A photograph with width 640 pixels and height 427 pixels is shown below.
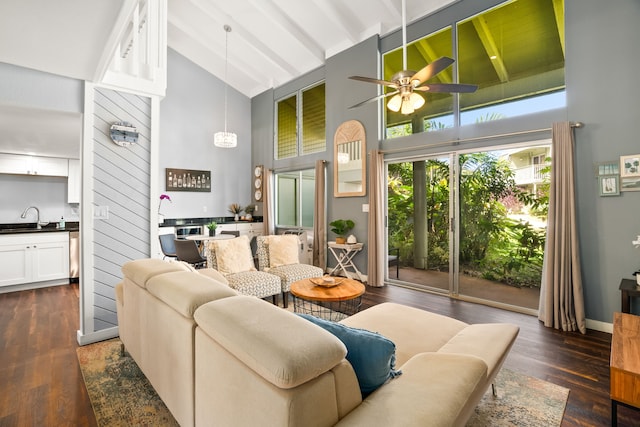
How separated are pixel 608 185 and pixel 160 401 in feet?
14.3

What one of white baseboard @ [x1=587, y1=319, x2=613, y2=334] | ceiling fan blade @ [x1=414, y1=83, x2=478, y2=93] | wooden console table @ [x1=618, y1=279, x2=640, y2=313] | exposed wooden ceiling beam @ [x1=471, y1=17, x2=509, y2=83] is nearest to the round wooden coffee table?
ceiling fan blade @ [x1=414, y1=83, x2=478, y2=93]

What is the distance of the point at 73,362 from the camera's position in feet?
8.26

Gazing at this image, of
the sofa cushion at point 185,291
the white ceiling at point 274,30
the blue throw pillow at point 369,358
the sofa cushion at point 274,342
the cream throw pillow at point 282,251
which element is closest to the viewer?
the sofa cushion at point 274,342

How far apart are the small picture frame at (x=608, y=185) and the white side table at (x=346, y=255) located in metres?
3.09

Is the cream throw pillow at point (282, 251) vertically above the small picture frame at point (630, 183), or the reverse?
the small picture frame at point (630, 183)

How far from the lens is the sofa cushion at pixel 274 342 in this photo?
2.90 feet

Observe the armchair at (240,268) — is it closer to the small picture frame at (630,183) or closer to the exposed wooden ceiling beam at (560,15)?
the small picture frame at (630,183)

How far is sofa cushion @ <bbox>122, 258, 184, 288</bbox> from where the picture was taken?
1.96 m

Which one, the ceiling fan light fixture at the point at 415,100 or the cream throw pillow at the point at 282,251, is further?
the cream throw pillow at the point at 282,251

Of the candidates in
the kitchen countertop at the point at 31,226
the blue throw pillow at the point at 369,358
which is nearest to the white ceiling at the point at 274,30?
the kitchen countertop at the point at 31,226

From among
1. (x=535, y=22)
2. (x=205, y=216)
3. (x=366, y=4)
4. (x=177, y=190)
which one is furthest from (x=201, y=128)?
(x=535, y=22)

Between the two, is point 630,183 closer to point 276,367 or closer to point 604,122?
point 604,122

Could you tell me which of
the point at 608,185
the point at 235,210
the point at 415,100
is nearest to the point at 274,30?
the point at 235,210

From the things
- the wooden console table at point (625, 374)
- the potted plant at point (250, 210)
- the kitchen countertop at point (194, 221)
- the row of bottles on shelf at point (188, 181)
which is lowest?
the wooden console table at point (625, 374)
